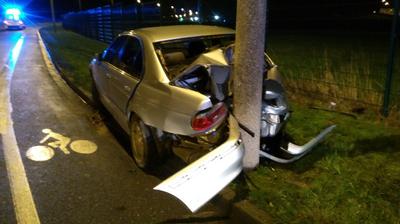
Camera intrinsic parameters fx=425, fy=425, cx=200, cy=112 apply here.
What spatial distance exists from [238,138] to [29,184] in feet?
7.77

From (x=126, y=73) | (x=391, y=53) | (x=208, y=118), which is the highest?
(x=391, y=53)

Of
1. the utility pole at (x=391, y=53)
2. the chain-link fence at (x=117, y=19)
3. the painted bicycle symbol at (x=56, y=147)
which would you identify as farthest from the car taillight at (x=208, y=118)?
the chain-link fence at (x=117, y=19)

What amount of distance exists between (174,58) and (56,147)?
2.10 metres

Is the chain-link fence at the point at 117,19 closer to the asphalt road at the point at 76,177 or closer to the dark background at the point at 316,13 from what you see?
the dark background at the point at 316,13

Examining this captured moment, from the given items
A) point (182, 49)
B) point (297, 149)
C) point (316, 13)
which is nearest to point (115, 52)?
point (182, 49)

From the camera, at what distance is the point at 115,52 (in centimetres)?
609

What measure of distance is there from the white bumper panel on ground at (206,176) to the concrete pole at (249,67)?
419 millimetres

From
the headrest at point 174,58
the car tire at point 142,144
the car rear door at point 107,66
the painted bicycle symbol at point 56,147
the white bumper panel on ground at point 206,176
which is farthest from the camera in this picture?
the car rear door at point 107,66

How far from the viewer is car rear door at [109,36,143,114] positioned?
5.05 metres

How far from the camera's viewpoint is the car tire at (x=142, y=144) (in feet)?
15.4

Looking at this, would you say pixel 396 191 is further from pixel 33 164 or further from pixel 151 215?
pixel 33 164

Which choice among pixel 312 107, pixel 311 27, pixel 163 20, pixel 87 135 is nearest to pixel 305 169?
pixel 312 107

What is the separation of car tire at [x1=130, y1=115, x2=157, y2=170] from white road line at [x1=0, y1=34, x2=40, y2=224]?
125cm

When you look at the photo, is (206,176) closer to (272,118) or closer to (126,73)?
(272,118)
